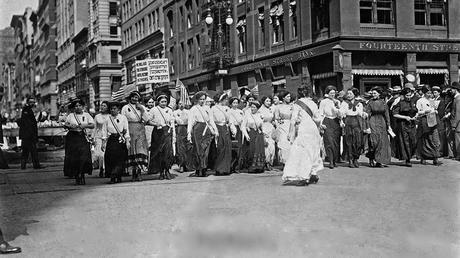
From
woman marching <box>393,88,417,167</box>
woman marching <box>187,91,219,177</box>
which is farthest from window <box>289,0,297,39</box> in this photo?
woman marching <box>187,91,219,177</box>

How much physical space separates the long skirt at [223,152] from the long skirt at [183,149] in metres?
1.08

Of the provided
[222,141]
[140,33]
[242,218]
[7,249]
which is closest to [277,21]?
[222,141]

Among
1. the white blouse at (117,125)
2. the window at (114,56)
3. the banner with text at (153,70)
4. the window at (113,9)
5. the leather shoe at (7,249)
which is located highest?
the window at (113,9)

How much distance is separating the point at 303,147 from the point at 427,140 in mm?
4671

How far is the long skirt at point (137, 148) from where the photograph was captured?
11984 millimetres

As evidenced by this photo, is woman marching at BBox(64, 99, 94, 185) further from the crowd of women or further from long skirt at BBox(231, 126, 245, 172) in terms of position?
long skirt at BBox(231, 126, 245, 172)

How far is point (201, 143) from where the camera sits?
12547 millimetres

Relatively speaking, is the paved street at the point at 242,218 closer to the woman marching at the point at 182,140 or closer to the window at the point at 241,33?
the woman marching at the point at 182,140

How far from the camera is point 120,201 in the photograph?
8883mm

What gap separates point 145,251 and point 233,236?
1.00m

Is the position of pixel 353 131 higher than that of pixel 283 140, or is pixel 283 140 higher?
pixel 353 131

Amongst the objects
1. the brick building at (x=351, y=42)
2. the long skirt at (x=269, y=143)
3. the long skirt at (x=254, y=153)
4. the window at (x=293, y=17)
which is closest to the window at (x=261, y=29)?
the brick building at (x=351, y=42)

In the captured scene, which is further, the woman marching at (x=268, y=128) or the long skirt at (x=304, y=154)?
the woman marching at (x=268, y=128)

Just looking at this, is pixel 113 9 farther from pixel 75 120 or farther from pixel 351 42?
pixel 75 120
